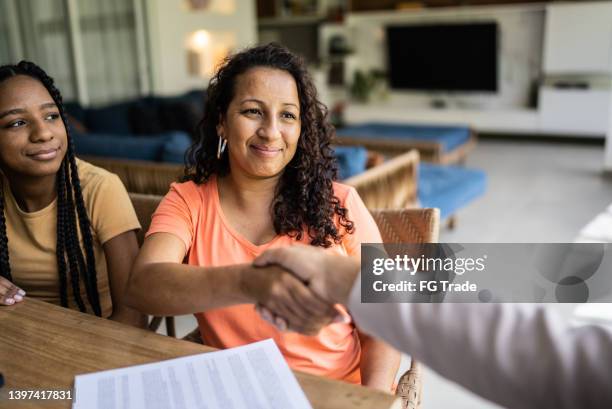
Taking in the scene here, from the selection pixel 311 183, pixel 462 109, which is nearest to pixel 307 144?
pixel 311 183

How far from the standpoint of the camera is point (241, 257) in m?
1.23

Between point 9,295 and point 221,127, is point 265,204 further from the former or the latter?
point 9,295

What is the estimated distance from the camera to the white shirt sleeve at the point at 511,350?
570mm

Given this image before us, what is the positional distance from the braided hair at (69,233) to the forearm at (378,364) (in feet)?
2.36

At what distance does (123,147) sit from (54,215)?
1.77 metres

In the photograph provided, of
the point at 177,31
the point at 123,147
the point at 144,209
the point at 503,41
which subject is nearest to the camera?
the point at 144,209

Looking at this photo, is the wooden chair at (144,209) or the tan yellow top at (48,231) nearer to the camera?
the tan yellow top at (48,231)

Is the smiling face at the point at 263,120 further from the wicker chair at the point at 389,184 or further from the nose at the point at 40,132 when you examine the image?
the wicker chair at the point at 389,184

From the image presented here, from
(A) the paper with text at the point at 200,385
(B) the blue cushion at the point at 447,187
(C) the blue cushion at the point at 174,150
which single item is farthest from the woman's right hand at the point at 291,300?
(B) the blue cushion at the point at 447,187

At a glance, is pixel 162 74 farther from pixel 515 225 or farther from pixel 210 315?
pixel 210 315

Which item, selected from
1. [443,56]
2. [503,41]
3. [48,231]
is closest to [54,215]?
[48,231]

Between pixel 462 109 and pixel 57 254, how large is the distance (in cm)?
747

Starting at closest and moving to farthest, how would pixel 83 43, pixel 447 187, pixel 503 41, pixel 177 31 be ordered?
1. pixel 447 187
2. pixel 83 43
3. pixel 177 31
4. pixel 503 41

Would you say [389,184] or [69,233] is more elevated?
[69,233]
